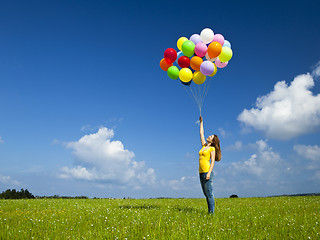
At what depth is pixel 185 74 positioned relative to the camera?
40.4ft

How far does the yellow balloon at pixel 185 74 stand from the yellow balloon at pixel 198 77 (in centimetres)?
27

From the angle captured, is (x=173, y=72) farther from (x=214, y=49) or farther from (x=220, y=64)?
(x=220, y=64)

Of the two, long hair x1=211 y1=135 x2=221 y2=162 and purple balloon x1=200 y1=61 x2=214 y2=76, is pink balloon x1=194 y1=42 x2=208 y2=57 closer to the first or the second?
purple balloon x1=200 y1=61 x2=214 y2=76

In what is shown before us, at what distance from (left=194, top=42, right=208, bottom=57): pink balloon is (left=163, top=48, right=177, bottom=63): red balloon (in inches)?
44.4

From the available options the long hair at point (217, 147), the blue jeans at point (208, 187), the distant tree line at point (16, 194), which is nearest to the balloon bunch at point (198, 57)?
the long hair at point (217, 147)

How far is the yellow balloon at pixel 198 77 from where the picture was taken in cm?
1253

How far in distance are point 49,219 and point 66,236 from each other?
9.89ft

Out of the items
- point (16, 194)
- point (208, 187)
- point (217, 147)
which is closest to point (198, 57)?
point (217, 147)

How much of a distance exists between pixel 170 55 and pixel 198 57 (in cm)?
143

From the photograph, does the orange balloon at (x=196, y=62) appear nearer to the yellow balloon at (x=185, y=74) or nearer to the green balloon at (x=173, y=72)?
the yellow balloon at (x=185, y=74)

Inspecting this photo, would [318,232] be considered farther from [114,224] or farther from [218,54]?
[218,54]

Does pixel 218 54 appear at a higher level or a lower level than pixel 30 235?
higher

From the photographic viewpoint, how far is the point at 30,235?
7.80 meters

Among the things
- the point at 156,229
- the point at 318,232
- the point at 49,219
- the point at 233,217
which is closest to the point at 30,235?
the point at 49,219
